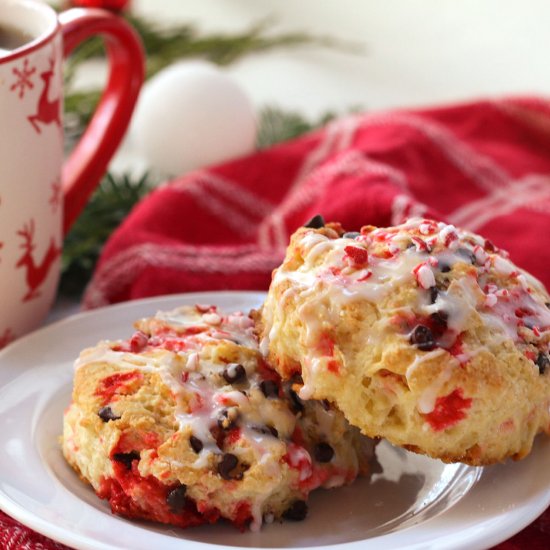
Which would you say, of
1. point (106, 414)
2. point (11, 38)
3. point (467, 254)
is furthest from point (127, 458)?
point (11, 38)

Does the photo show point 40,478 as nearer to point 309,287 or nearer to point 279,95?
point 309,287

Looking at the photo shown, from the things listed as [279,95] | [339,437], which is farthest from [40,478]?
[279,95]

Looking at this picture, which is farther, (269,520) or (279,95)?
(279,95)

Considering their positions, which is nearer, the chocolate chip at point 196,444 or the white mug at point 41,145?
the chocolate chip at point 196,444

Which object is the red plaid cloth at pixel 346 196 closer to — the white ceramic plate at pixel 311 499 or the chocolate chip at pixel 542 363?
the white ceramic plate at pixel 311 499

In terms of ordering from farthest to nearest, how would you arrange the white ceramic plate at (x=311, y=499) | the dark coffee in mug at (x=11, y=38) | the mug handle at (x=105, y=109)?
1. the mug handle at (x=105, y=109)
2. the dark coffee in mug at (x=11, y=38)
3. the white ceramic plate at (x=311, y=499)

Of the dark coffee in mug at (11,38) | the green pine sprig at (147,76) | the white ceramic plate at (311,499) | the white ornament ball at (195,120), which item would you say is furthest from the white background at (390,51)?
the white ceramic plate at (311,499)

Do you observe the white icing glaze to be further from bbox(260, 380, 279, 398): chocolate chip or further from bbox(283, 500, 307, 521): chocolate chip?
bbox(283, 500, 307, 521): chocolate chip
